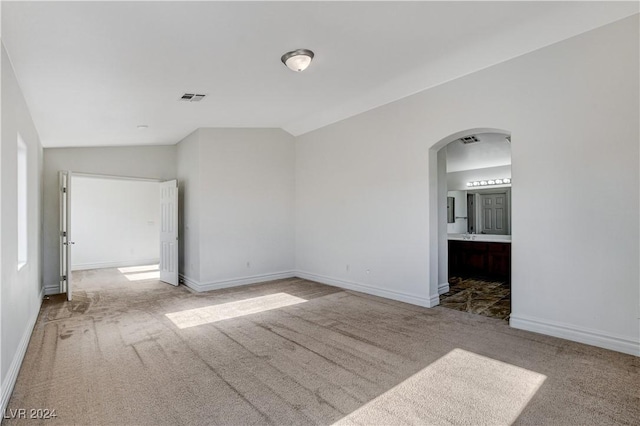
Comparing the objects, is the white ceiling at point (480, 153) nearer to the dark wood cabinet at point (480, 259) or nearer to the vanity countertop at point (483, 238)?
the vanity countertop at point (483, 238)

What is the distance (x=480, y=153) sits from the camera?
251 inches

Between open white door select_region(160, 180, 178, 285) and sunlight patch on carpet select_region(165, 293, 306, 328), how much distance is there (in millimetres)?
1950

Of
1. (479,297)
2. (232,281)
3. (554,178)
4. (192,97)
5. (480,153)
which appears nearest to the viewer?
(554,178)

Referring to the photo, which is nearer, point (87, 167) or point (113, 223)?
point (87, 167)

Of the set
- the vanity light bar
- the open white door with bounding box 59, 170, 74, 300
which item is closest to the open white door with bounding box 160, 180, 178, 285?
the open white door with bounding box 59, 170, 74, 300

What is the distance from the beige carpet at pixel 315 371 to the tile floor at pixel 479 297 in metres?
0.34

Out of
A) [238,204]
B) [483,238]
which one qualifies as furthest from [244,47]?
[483,238]

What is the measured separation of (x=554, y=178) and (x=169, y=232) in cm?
595

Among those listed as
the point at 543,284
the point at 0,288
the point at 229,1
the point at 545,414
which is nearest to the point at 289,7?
the point at 229,1

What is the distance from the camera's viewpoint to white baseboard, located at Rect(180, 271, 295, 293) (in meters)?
5.74

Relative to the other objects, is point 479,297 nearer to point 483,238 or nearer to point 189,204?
point 483,238

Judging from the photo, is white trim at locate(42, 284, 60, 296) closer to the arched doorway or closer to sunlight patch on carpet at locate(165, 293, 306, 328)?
sunlight patch on carpet at locate(165, 293, 306, 328)

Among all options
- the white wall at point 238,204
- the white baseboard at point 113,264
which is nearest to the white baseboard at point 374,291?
the white wall at point 238,204

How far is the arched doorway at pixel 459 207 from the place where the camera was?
453 centimetres
